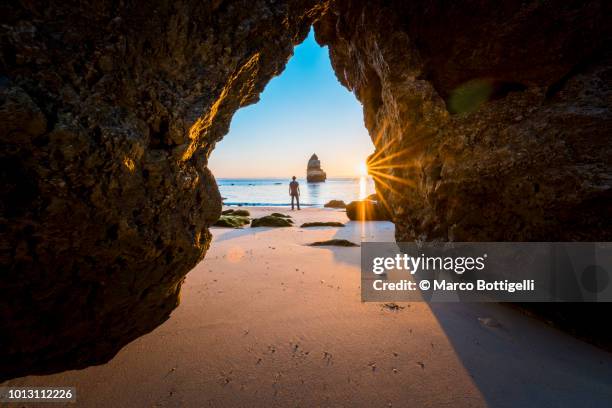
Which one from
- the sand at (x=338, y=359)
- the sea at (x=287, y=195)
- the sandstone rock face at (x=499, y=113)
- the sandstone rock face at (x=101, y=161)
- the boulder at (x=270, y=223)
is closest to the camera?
the sandstone rock face at (x=101, y=161)

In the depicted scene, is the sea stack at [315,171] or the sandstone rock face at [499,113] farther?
the sea stack at [315,171]

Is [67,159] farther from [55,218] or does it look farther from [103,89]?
[103,89]

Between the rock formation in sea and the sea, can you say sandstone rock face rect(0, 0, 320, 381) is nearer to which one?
the rock formation in sea

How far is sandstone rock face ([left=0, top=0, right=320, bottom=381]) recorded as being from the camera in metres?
1.48

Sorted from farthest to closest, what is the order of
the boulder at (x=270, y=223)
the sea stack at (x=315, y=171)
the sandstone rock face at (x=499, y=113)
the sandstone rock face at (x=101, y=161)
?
the sea stack at (x=315, y=171), the boulder at (x=270, y=223), the sandstone rock face at (x=499, y=113), the sandstone rock face at (x=101, y=161)

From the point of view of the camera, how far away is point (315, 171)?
87875 millimetres

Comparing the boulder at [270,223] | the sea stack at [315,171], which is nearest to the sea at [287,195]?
the boulder at [270,223]

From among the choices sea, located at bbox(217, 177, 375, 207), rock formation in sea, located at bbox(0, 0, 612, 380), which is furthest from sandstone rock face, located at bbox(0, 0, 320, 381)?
sea, located at bbox(217, 177, 375, 207)

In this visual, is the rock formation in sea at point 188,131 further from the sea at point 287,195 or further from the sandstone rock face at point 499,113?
the sea at point 287,195

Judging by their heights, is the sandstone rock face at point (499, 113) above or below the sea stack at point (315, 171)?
below

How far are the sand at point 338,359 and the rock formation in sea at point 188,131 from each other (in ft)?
1.30

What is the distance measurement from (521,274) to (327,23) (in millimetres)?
5595

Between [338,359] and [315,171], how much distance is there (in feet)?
284

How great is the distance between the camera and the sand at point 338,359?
1.87 m
